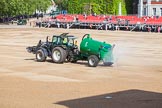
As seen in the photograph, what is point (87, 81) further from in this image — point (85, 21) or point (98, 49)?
point (85, 21)

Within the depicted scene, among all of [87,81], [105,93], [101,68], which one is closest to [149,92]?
[105,93]

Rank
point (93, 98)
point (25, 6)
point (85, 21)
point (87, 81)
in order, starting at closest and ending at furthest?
point (93, 98) < point (87, 81) < point (85, 21) < point (25, 6)

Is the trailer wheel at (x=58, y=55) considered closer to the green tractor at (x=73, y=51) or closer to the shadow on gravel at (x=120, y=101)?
the green tractor at (x=73, y=51)

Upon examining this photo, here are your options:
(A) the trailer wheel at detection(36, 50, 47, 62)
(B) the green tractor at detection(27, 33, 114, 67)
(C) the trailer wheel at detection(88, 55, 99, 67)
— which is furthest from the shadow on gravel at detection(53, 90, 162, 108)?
(A) the trailer wheel at detection(36, 50, 47, 62)

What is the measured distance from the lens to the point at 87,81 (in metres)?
19.4

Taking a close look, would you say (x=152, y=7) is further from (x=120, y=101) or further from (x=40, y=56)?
(x=120, y=101)

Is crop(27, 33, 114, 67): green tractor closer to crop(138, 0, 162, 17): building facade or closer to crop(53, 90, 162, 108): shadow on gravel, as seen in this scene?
crop(53, 90, 162, 108): shadow on gravel

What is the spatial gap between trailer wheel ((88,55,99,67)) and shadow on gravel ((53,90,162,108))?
7.71m

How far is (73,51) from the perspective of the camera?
25.6 meters

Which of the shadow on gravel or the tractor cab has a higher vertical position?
the tractor cab

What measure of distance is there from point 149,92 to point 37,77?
5.67 meters

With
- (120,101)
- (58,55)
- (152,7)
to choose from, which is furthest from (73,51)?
(152,7)

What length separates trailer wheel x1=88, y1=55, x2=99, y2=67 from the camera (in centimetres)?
2422

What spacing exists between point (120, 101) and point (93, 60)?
30.7ft
